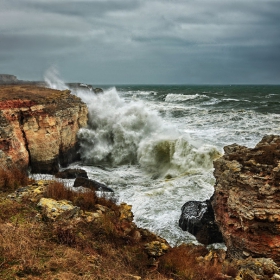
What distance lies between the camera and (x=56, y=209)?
21.2ft

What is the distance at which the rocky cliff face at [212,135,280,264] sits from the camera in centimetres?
738

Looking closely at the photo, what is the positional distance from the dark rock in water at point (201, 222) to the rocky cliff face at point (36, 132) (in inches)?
371

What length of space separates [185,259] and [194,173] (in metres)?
10.7

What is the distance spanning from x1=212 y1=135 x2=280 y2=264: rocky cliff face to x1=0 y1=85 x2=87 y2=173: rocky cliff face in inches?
442

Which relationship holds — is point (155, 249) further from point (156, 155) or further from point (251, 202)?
point (156, 155)

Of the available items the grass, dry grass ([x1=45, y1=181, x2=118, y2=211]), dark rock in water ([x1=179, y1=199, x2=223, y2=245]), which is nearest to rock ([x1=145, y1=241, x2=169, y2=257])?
the grass

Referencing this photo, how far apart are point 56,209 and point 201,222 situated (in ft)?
19.8

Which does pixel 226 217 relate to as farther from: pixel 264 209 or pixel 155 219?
pixel 155 219

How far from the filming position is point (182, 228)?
36.5 ft

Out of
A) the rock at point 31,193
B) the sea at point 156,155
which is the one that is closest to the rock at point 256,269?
the sea at point 156,155

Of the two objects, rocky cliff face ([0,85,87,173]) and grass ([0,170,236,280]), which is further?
rocky cliff face ([0,85,87,173])

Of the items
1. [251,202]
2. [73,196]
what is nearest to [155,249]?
[73,196]

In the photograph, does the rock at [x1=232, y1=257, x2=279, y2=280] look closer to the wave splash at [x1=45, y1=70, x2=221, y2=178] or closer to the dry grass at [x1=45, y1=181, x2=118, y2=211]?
the dry grass at [x1=45, y1=181, x2=118, y2=211]

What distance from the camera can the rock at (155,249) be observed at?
6.07 metres
